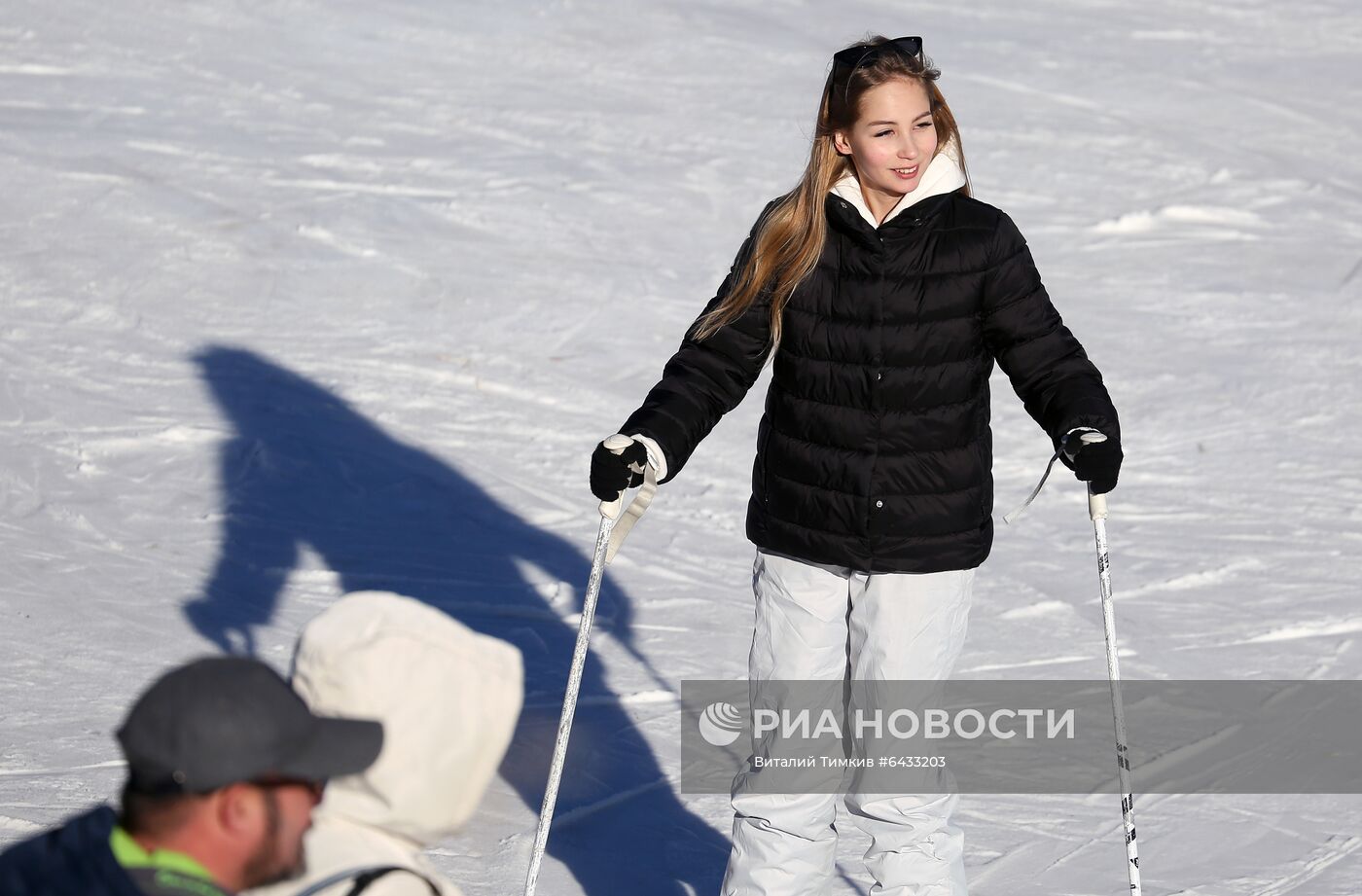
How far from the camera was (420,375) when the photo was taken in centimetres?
747

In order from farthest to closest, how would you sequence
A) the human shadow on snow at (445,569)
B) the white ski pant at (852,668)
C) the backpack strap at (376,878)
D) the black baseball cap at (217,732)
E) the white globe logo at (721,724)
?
1. the white globe logo at (721,724)
2. the human shadow on snow at (445,569)
3. the white ski pant at (852,668)
4. the backpack strap at (376,878)
5. the black baseball cap at (217,732)

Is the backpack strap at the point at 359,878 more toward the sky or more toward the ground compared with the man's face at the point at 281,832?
more toward the ground

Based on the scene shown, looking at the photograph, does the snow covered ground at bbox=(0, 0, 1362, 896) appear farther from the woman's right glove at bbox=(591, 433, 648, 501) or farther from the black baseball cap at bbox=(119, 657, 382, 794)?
the black baseball cap at bbox=(119, 657, 382, 794)

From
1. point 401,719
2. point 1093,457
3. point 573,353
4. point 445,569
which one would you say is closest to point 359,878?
point 401,719

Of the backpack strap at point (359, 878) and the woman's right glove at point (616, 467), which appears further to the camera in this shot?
the woman's right glove at point (616, 467)

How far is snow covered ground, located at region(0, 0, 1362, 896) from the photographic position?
15.4ft

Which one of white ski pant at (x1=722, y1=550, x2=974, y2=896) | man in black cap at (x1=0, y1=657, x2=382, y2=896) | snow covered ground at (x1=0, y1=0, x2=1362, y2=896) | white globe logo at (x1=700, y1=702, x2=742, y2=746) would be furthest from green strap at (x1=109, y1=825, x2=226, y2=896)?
white globe logo at (x1=700, y1=702, x2=742, y2=746)

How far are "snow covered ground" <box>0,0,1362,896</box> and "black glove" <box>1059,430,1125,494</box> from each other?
115 centimetres

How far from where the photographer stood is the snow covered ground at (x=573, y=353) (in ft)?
15.4

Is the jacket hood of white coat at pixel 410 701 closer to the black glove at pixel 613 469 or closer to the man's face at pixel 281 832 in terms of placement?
the man's face at pixel 281 832

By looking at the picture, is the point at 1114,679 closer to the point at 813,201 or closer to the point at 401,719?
the point at 813,201

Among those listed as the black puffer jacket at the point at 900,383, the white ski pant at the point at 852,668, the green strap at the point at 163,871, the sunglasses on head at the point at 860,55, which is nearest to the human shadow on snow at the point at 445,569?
the white ski pant at the point at 852,668

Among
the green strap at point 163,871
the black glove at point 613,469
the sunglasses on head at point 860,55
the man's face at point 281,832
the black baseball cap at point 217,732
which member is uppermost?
the sunglasses on head at point 860,55

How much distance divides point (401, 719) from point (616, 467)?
5.45ft
